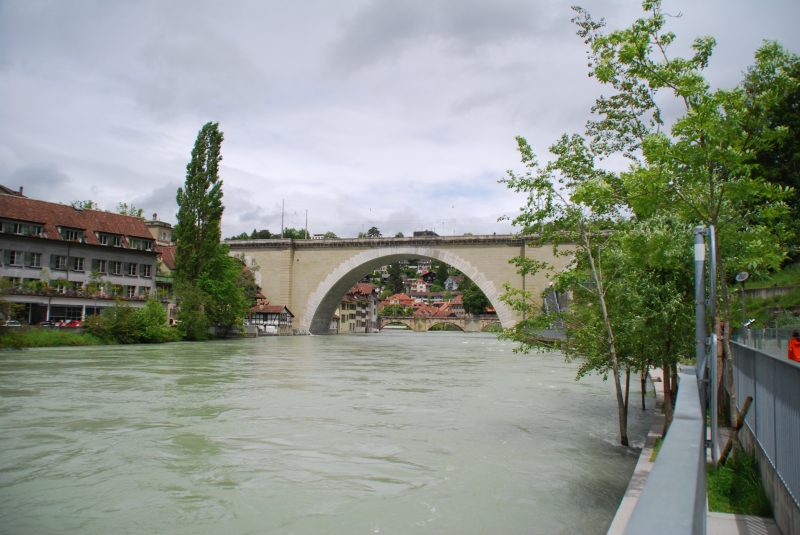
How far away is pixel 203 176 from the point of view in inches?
1547

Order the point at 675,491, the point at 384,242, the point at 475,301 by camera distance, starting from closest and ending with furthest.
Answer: the point at 675,491 < the point at 384,242 < the point at 475,301

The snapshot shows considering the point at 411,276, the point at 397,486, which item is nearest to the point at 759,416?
the point at 397,486

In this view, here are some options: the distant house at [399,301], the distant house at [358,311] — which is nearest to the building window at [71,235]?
the distant house at [358,311]

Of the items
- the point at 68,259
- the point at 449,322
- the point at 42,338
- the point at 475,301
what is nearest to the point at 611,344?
the point at 42,338

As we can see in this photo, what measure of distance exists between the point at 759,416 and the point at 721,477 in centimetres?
71

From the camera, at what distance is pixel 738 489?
5801mm

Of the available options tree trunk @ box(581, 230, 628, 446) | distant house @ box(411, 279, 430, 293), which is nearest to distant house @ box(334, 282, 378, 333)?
tree trunk @ box(581, 230, 628, 446)

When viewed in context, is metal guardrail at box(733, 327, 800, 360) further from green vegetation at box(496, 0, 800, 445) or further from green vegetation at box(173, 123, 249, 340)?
green vegetation at box(173, 123, 249, 340)

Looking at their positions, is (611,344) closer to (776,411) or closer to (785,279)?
(776,411)

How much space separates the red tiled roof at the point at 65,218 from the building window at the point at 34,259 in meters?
1.21

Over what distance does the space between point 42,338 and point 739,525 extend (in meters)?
30.9

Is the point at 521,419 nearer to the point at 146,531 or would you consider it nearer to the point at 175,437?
the point at 175,437

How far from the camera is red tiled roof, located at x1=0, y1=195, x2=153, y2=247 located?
3588 centimetres

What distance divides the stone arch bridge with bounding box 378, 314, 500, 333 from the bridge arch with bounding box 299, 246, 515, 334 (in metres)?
29.4
